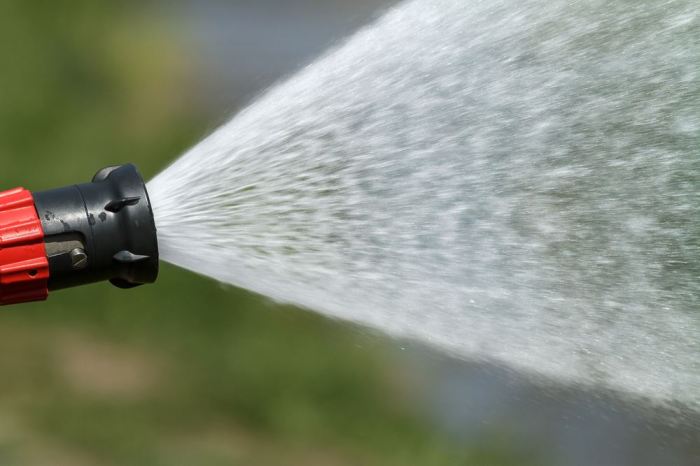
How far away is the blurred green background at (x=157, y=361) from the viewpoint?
71.7 inches

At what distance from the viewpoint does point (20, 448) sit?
5.93 feet

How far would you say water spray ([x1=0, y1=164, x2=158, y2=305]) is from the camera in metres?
0.95

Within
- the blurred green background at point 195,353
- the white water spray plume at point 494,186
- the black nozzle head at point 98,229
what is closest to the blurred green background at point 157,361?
the blurred green background at point 195,353

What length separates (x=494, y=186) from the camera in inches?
45.2

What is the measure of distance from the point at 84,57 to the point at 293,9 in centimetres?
51

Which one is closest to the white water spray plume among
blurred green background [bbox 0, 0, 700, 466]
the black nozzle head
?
the black nozzle head

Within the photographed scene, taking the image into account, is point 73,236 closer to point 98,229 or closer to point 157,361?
point 98,229

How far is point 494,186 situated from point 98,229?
1.48 feet

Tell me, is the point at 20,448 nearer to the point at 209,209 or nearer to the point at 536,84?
the point at 209,209

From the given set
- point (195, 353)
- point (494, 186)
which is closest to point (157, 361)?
point (195, 353)

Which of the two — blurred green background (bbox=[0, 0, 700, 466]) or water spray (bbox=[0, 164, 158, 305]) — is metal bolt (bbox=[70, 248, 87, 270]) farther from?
blurred green background (bbox=[0, 0, 700, 466])

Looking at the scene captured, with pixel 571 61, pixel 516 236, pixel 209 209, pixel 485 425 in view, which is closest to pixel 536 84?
pixel 571 61

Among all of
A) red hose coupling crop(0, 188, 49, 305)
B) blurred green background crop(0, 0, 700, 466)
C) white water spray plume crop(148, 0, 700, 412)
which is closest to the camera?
red hose coupling crop(0, 188, 49, 305)

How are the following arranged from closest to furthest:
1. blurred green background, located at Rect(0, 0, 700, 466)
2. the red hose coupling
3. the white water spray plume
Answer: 1. the red hose coupling
2. the white water spray plume
3. blurred green background, located at Rect(0, 0, 700, 466)
